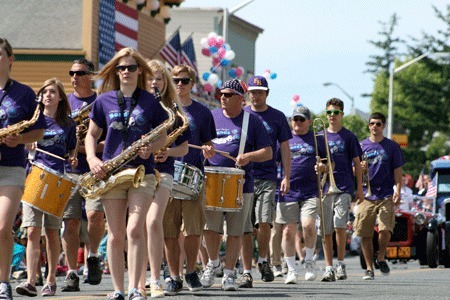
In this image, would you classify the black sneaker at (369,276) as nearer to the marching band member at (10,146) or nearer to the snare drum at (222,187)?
the snare drum at (222,187)

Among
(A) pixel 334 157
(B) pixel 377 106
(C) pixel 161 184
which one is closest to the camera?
(C) pixel 161 184

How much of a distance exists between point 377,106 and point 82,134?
231 ft

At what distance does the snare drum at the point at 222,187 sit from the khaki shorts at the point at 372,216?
5.40 meters

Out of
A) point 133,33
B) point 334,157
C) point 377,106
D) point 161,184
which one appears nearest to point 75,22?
point 133,33

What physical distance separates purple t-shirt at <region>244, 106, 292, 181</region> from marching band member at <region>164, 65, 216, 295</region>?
223 centimetres

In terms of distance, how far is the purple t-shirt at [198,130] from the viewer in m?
13.9

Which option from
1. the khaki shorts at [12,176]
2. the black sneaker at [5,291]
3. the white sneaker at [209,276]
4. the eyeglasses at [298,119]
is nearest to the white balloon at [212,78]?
the eyeglasses at [298,119]

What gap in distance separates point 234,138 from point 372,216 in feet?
17.1

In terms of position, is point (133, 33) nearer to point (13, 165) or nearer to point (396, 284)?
point (396, 284)

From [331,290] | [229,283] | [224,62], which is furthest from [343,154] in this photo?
[224,62]

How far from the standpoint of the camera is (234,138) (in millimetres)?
15047

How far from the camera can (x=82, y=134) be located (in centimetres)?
1443

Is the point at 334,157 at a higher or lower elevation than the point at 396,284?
higher

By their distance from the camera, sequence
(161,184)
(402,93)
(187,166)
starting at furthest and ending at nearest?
(402,93)
(187,166)
(161,184)
